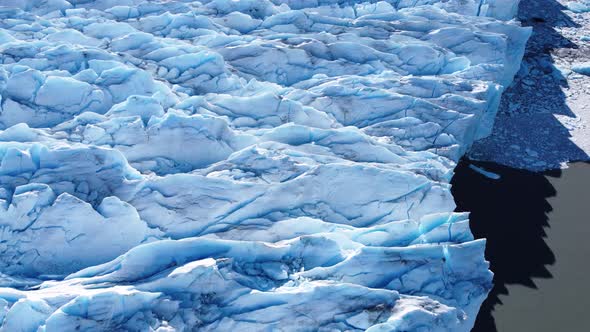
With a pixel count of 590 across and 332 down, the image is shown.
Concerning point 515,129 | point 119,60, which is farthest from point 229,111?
point 515,129

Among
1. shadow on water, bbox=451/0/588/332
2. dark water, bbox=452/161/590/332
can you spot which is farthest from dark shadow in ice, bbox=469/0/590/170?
dark water, bbox=452/161/590/332

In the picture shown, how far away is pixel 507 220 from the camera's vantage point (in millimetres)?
7711

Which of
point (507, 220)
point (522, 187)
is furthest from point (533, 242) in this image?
point (522, 187)

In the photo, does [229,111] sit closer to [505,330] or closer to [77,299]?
[77,299]

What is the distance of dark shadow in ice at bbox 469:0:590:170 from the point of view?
354 inches

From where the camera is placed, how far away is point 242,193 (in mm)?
5309

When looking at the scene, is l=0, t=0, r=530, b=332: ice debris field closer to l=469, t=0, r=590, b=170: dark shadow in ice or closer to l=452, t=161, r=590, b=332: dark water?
l=452, t=161, r=590, b=332: dark water

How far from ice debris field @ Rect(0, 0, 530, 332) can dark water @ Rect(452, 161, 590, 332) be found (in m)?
1.04

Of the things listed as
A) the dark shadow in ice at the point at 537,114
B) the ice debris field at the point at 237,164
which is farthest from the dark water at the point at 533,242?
the ice debris field at the point at 237,164

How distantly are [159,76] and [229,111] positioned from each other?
1.08 metres

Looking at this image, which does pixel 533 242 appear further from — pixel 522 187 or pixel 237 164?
pixel 237 164

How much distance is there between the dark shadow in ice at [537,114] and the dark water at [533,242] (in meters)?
0.25

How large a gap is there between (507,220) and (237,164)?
Answer: 3.80 m

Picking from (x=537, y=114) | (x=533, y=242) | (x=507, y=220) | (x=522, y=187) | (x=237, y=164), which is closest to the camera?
(x=237, y=164)
